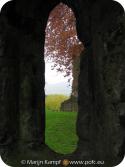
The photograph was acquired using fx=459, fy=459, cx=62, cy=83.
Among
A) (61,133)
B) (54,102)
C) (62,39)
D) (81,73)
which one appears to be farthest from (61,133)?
(54,102)

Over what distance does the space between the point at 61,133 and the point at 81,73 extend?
5187 mm

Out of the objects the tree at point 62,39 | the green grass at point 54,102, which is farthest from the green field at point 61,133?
the green grass at point 54,102

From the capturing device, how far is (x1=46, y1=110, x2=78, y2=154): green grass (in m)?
10.8

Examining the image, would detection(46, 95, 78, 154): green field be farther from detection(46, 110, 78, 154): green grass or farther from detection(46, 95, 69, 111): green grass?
detection(46, 95, 69, 111): green grass

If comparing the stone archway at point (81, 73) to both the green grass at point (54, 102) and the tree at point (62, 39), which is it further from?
the green grass at point (54, 102)

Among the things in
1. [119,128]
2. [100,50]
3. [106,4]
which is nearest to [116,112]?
[119,128]

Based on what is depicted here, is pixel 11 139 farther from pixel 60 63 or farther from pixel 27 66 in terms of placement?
pixel 60 63

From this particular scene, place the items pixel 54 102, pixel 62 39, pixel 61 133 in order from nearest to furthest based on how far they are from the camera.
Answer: pixel 61 133
pixel 62 39
pixel 54 102

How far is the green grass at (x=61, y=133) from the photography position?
10.8 m

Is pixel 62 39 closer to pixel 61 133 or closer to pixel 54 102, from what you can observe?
pixel 61 133

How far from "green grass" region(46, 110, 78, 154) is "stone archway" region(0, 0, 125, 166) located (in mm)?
2054

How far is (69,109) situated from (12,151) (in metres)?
10.8

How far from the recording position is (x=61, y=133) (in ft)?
41.9

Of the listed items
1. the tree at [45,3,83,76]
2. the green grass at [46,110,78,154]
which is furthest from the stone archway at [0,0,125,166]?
the tree at [45,3,83,76]
